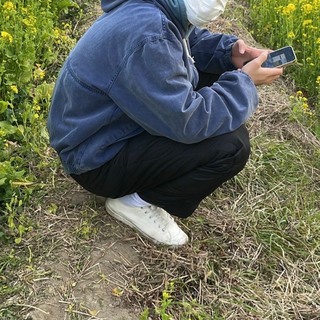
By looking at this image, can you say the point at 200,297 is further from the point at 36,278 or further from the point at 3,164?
the point at 3,164

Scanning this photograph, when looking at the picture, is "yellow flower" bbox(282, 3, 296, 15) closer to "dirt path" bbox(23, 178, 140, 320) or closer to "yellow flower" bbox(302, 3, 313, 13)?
"yellow flower" bbox(302, 3, 313, 13)

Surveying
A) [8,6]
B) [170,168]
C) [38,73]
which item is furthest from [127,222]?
[8,6]

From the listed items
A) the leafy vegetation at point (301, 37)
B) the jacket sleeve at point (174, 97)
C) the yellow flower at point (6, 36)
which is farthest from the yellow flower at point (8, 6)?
the leafy vegetation at point (301, 37)

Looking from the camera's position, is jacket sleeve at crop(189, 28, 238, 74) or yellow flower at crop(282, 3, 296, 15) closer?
jacket sleeve at crop(189, 28, 238, 74)

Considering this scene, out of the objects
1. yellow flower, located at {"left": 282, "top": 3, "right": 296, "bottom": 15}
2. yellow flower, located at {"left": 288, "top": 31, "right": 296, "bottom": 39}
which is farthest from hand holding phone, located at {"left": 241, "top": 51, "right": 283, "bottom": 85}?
yellow flower, located at {"left": 282, "top": 3, "right": 296, "bottom": 15}

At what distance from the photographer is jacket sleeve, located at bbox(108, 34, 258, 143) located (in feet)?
6.12

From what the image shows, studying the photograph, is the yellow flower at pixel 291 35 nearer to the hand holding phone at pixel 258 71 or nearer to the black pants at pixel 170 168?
the hand holding phone at pixel 258 71

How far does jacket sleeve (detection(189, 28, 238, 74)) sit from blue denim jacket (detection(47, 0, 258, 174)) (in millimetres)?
365

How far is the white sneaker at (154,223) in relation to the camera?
2.40 m

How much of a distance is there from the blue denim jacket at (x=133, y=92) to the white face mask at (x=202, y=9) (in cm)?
7

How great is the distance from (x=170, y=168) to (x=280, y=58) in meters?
0.71

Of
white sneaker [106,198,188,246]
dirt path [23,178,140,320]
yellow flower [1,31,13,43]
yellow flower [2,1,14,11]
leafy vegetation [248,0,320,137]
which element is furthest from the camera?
leafy vegetation [248,0,320,137]

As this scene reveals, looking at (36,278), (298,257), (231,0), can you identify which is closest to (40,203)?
(36,278)

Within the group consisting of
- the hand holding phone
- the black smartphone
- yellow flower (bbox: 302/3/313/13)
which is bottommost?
yellow flower (bbox: 302/3/313/13)
